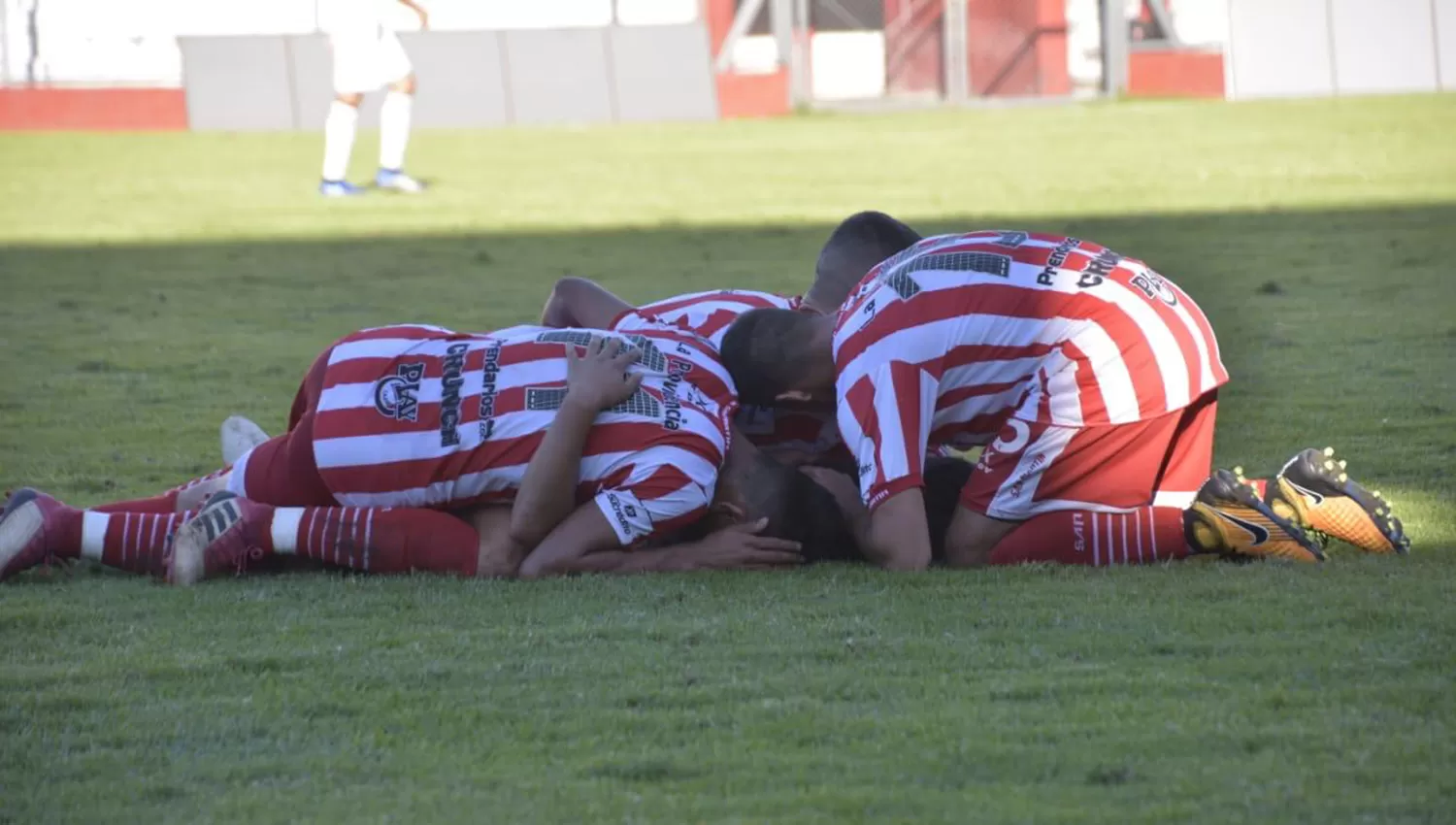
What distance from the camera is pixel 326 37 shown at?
21.8 metres

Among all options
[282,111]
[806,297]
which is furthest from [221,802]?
[282,111]

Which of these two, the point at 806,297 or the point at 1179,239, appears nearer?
the point at 806,297

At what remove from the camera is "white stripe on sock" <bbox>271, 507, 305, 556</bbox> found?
384 cm

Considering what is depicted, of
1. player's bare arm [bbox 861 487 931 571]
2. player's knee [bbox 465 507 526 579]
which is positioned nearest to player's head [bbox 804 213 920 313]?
player's bare arm [bbox 861 487 931 571]

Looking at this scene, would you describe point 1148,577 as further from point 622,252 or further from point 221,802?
point 622,252

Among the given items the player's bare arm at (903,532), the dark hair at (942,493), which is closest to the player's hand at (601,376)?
the player's bare arm at (903,532)

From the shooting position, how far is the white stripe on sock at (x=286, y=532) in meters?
3.84

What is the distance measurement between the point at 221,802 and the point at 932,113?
2091 centimetres

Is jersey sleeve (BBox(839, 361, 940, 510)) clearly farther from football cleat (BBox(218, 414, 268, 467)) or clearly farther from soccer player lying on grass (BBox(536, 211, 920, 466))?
football cleat (BBox(218, 414, 268, 467))

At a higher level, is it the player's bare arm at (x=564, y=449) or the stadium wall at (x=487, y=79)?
the stadium wall at (x=487, y=79)

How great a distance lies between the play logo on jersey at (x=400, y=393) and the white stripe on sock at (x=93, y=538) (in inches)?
27.6

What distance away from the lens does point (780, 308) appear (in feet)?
14.3

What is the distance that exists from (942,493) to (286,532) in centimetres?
146

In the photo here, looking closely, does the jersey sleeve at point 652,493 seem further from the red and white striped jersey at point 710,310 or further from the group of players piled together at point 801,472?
the red and white striped jersey at point 710,310
